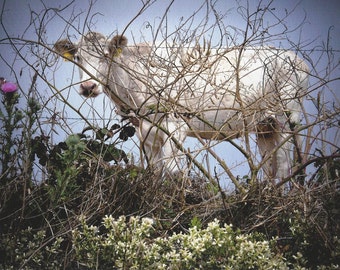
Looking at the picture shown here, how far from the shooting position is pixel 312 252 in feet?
6.32

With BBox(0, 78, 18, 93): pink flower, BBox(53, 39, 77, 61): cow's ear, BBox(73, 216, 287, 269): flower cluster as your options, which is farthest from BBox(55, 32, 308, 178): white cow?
BBox(73, 216, 287, 269): flower cluster

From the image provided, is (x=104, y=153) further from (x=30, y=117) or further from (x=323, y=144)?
(x=323, y=144)

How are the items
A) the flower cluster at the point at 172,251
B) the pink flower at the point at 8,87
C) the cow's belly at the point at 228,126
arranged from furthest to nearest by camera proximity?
the cow's belly at the point at 228,126 < the pink flower at the point at 8,87 < the flower cluster at the point at 172,251

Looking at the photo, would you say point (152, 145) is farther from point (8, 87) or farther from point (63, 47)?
point (63, 47)

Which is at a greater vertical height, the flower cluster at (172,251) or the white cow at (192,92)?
the white cow at (192,92)

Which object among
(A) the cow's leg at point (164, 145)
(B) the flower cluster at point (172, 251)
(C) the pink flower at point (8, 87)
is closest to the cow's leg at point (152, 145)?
(A) the cow's leg at point (164, 145)

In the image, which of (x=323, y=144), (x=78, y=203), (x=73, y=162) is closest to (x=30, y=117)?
(x=73, y=162)

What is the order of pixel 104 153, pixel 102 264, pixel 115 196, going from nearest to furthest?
pixel 102 264
pixel 115 196
pixel 104 153

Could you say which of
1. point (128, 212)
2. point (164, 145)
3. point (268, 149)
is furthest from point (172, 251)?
point (268, 149)

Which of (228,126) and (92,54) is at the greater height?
(92,54)

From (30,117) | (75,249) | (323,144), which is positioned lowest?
(75,249)

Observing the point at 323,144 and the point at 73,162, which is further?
the point at 323,144

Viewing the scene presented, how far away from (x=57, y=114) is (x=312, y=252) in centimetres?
130

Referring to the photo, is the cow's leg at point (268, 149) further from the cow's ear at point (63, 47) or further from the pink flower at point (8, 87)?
the pink flower at point (8, 87)
